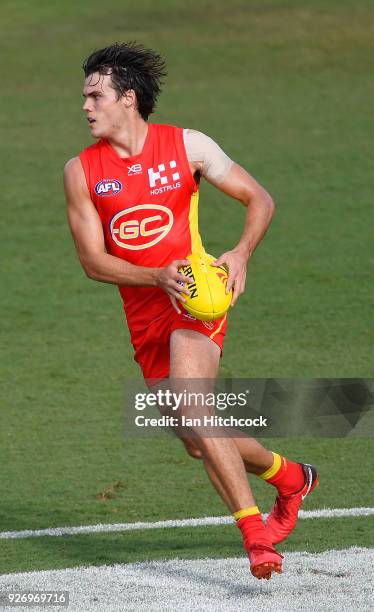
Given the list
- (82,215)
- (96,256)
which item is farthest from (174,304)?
(82,215)

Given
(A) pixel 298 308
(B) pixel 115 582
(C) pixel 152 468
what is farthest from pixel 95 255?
(A) pixel 298 308

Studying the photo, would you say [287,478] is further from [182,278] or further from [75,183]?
[75,183]

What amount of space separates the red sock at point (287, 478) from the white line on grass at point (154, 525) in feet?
3.99

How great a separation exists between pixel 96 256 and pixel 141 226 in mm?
307

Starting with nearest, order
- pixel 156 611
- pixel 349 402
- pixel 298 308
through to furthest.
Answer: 1. pixel 156 611
2. pixel 349 402
3. pixel 298 308

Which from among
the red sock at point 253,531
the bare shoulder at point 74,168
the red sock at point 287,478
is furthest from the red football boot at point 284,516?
the bare shoulder at point 74,168

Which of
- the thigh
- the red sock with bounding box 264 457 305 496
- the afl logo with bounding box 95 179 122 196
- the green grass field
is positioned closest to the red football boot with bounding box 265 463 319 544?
the red sock with bounding box 264 457 305 496

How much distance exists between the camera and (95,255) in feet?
23.5

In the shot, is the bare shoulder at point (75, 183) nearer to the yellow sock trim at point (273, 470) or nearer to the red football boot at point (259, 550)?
the yellow sock trim at point (273, 470)

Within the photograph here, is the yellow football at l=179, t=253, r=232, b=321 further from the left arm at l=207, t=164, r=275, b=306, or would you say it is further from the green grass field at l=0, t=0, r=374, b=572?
the green grass field at l=0, t=0, r=374, b=572

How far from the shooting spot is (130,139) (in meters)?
7.42

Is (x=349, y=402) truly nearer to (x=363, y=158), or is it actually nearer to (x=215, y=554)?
(x=215, y=554)

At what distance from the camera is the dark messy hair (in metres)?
7.39

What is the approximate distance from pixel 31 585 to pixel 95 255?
1643mm
